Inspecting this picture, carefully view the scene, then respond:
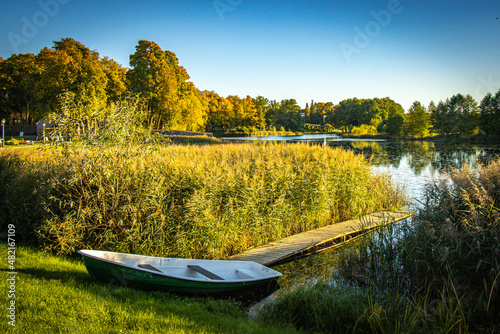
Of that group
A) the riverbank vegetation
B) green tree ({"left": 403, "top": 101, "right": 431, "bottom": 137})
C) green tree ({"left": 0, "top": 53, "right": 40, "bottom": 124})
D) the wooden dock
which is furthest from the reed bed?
green tree ({"left": 403, "top": 101, "right": 431, "bottom": 137})

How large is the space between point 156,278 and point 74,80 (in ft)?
111

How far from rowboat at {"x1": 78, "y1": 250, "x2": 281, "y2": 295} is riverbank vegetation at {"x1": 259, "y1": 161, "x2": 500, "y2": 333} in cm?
70

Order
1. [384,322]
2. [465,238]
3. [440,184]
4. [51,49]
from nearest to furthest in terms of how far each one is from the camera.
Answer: [384,322]
[465,238]
[440,184]
[51,49]

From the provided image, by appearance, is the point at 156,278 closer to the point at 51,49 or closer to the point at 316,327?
the point at 316,327

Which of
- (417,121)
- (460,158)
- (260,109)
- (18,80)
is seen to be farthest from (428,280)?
(260,109)

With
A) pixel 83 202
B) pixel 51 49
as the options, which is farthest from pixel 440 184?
pixel 51 49

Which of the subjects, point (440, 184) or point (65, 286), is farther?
point (440, 184)

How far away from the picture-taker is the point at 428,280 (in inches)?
223

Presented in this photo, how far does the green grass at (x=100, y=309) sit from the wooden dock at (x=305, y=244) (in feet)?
7.14

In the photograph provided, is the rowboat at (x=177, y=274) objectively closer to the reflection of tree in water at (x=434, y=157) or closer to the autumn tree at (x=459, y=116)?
the reflection of tree in water at (x=434, y=157)

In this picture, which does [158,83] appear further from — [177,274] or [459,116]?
[459,116]

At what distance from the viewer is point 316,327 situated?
4.58 m

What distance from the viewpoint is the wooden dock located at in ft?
24.4

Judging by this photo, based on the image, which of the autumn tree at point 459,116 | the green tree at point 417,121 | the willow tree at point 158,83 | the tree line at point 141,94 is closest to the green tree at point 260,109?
the tree line at point 141,94
